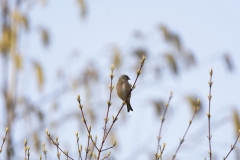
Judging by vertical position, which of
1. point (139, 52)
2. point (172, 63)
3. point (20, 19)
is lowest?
point (172, 63)

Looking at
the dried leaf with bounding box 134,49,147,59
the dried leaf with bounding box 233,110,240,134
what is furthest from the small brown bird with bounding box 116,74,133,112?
the dried leaf with bounding box 134,49,147,59

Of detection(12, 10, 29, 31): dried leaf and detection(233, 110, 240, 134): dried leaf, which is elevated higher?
detection(12, 10, 29, 31): dried leaf

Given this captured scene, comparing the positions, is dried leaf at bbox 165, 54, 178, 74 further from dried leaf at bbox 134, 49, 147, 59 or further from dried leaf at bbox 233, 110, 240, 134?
dried leaf at bbox 233, 110, 240, 134

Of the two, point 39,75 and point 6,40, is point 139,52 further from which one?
point 6,40

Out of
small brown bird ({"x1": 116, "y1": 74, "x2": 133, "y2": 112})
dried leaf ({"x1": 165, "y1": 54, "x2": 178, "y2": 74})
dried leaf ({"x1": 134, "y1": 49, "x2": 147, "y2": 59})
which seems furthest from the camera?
dried leaf ({"x1": 134, "y1": 49, "x2": 147, "y2": 59})

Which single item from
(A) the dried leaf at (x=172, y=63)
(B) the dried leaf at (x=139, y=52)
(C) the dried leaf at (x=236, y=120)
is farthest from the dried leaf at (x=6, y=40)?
(C) the dried leaf at (x=236, y=120)

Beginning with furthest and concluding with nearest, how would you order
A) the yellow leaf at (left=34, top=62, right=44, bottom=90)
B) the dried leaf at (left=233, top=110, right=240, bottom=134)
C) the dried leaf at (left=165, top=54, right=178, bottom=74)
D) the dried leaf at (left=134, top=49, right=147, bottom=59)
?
the dried leaf at (left=134, top=49, right=147, bottom=59) < the dried leaf at (left=165, top=54, right=178, bottom=74) < the yellow leaf at (left=34, top=62, right=44, bottom=90) < the dried leaf at (left=233, top=110, right=240, bottom=134)

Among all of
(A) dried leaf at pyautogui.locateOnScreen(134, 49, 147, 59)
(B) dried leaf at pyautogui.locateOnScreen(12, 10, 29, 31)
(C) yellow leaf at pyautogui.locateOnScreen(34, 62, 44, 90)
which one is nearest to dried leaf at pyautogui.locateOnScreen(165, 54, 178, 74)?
(A) dried leaf at pyautogui.locateOnScreen(134, 49, 147, 59)

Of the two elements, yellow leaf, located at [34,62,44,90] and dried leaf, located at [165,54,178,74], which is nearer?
yellow leaf, located at [34,62,44,90]

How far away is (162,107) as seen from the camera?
8.24 metres

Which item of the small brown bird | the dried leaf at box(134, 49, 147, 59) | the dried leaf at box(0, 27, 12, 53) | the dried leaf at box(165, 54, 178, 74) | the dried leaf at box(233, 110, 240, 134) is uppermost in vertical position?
the dried leaf at box(0, 27, 12, 53)

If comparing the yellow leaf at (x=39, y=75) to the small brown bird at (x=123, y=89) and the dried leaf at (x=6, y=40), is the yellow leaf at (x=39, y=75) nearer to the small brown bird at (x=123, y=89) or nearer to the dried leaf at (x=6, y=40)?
the dried leaf at (x=6, y=40)

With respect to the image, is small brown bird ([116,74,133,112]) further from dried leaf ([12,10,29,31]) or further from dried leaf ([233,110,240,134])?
dried leaf ([12,10,29,31])

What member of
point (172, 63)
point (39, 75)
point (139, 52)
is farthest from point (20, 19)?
point (172, 63)
